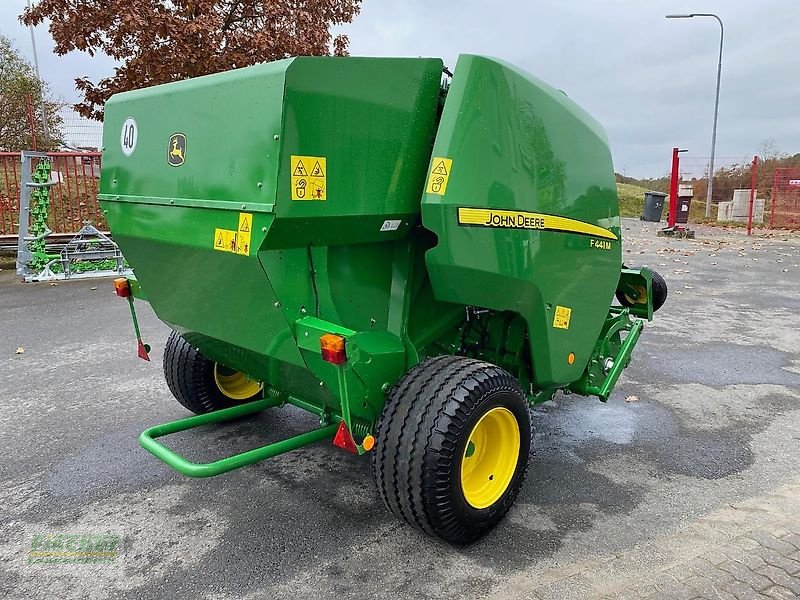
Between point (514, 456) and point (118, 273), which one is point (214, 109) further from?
point (118, 273)

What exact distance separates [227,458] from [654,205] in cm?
2005

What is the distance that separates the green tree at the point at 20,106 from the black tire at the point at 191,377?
12.7 m

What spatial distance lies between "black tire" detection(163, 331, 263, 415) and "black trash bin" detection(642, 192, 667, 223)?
62.9 ft

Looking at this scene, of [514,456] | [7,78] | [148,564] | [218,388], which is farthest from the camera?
[7,78]

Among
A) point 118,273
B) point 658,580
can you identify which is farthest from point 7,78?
point 658,580

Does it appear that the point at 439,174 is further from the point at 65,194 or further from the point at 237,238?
the point at 65,194

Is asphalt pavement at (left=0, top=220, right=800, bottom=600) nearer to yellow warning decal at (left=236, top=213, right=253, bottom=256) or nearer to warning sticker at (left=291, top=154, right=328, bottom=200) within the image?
yellow warning decal at (left=236, top=213, right=253, bottom=256)

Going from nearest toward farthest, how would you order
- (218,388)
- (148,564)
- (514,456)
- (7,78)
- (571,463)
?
(148,564), (514,456), (571,463), (218,388), (7,78)

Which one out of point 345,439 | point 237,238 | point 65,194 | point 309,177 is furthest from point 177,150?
point 65,194

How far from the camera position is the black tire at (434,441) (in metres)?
2.57

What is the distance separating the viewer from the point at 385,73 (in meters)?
2.53

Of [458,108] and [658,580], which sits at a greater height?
[458,108]

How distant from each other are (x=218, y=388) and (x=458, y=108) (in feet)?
7.67

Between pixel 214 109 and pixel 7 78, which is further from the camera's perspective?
pixel 7 78
